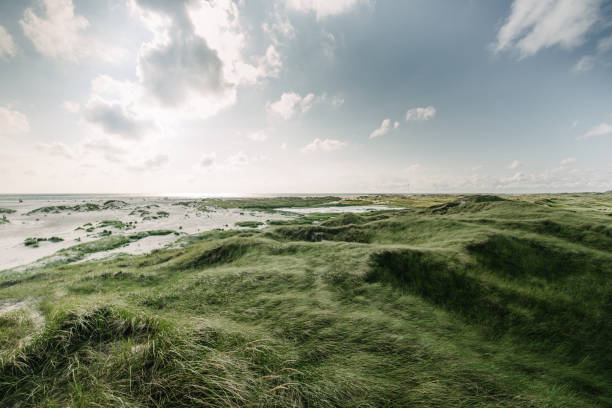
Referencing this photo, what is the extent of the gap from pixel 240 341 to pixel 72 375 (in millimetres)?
2455

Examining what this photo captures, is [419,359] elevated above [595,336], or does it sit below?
above

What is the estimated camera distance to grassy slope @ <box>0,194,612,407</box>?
3.16 m

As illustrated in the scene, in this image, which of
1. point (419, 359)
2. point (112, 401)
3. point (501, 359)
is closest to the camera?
point (112, 401)

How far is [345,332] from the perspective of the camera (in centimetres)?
449

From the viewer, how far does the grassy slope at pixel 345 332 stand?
316 centimetres

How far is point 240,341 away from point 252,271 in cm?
354

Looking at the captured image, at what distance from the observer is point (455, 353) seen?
13.4 ft

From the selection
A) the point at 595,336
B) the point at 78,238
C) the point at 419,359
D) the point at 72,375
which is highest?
the point at 72,375

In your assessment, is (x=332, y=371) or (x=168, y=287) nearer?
(x=332, y=371)

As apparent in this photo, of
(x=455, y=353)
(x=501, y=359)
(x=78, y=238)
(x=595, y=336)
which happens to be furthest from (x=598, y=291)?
(x=78, y=238)

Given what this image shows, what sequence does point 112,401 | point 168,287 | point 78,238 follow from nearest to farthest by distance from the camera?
point 112,401
point 168,287
point 78,238

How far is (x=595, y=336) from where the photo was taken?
492cm

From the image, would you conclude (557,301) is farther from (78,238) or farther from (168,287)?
(78,238)

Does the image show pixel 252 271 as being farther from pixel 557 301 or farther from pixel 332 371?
pixel 557 301
